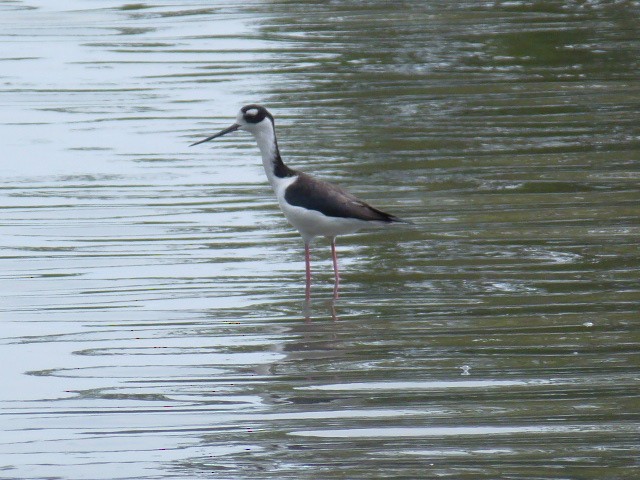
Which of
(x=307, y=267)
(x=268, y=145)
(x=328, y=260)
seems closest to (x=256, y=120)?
(x=268, y=145)

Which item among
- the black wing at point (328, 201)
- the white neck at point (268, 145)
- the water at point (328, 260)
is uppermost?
the white neck at point (268, 145)

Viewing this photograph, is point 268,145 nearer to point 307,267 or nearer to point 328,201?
point 328,201

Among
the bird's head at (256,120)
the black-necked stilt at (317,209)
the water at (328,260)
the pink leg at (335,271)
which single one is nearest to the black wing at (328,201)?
the black-necked stilt at (317,209)

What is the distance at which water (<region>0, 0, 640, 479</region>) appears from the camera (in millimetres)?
6496

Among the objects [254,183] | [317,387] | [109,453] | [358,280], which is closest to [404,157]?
[254,183]

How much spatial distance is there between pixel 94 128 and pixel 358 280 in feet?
17.7

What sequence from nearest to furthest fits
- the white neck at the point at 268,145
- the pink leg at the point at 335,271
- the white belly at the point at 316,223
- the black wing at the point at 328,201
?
1. the pink leg at the point at 335,271
2. the black wing at the point at 328,201
3. the white belly at the point at 316,223
4. the white neck at the point at 268,145

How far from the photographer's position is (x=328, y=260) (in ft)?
32.2

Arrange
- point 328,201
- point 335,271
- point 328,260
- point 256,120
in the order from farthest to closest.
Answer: point 256,120 < point 328,260 < point 328,201 < point 335,271

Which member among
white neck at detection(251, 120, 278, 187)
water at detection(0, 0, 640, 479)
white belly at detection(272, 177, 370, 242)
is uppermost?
white neck at detection(251, 120, 278, 187)

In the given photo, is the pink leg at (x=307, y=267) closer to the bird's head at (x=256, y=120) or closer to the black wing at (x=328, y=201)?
the black wing at (x=328, y=201)

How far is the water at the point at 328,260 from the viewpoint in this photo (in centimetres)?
650

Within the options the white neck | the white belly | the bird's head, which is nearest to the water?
the white belly

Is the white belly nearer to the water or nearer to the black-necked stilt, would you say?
the black-necked stilt
